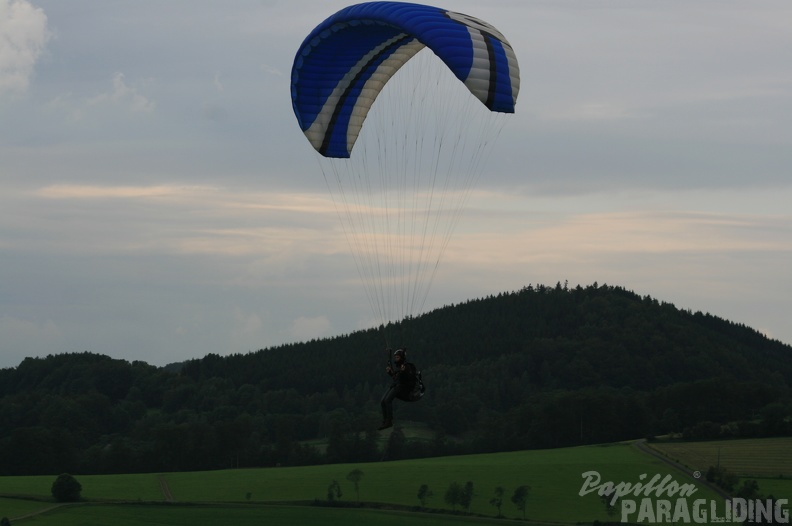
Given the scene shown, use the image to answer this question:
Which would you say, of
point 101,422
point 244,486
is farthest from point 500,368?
point 244,486

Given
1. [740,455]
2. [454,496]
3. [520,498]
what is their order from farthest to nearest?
[740,455] → [454,496] → [520,498]

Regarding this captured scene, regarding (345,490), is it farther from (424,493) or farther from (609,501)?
(609,501)

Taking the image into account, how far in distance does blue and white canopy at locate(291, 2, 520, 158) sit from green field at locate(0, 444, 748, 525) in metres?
32.9

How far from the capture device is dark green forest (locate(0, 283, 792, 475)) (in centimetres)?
10294

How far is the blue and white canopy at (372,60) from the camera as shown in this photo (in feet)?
95.1

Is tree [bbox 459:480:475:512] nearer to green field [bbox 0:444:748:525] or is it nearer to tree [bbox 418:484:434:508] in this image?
green field [bbox 0:444:748:525]

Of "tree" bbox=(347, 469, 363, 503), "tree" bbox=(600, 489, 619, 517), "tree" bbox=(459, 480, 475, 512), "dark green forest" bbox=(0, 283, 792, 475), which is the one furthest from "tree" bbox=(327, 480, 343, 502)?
"dark green forest" bbox=(0, 283, 792, 475)

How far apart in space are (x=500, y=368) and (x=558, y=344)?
42.6 feet

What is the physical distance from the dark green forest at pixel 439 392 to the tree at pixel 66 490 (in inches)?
1026

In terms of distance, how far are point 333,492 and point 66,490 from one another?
16.8m

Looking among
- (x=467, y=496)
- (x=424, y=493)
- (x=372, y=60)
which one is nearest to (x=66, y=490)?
(x=424, y=493)

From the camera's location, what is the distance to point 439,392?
461ft

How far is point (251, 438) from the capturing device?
110 metres

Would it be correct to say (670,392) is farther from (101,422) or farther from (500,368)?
(101,422)
